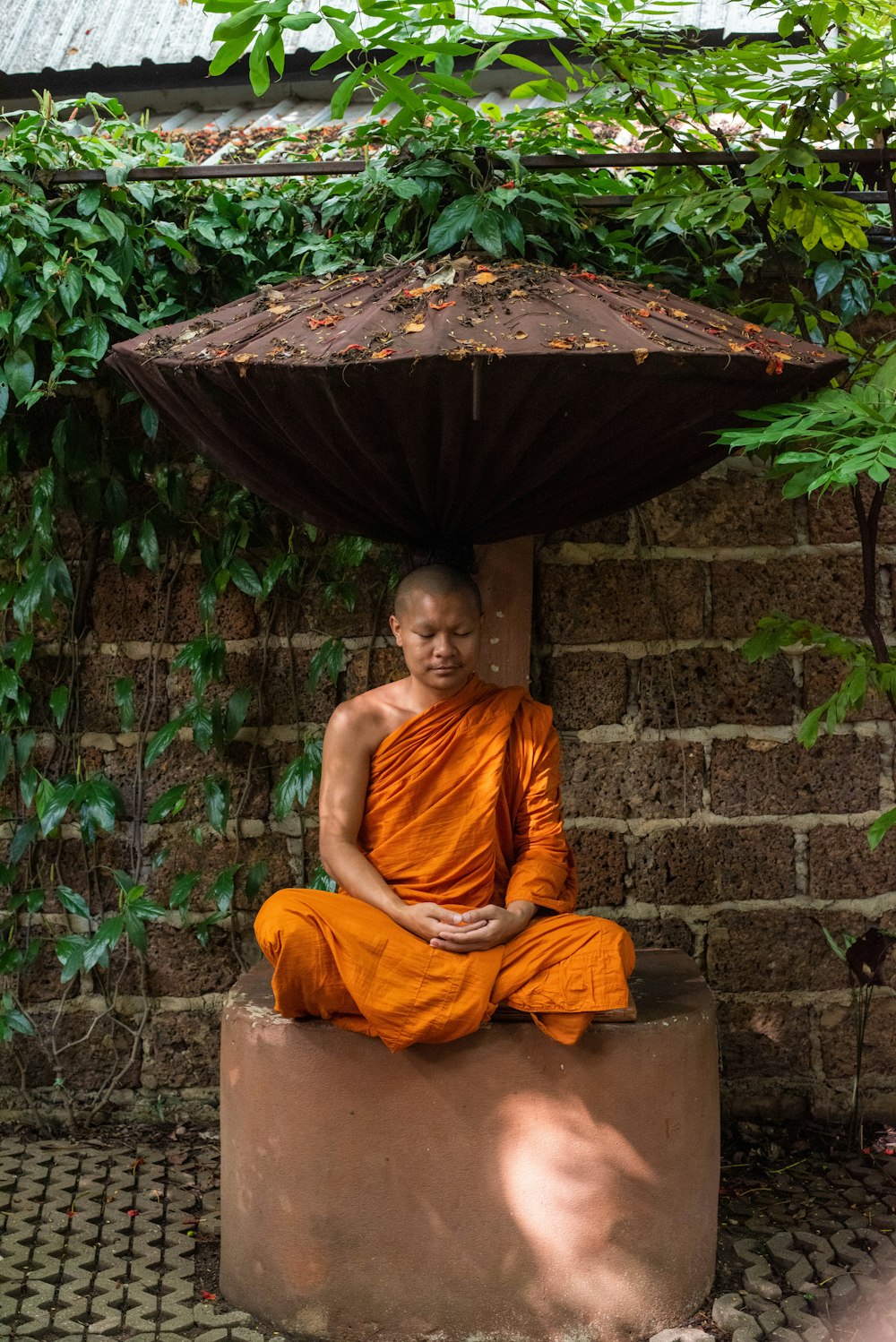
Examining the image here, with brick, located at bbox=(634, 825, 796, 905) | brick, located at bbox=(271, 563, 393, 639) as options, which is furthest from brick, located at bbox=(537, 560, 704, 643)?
brick, located at bbox=(634, 825, 796, 905)

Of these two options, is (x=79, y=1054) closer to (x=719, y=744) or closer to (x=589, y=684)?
(x=589, y=684)

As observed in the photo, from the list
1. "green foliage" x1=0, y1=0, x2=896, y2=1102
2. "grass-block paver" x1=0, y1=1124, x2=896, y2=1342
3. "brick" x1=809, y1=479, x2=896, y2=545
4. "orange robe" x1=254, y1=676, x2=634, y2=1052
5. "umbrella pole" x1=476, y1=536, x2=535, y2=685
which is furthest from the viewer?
"brick" x1=809, y1=479, x2=896, y2=545

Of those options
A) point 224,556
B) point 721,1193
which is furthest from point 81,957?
point 721,1193

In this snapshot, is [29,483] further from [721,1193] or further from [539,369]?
[721,1193]

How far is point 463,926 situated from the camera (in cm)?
258

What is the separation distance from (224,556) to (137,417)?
48 centimetres

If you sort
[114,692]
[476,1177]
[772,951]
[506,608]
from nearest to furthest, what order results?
1. [476,1177]
2. [506,608]
3. [772,951]
4. [114,692]

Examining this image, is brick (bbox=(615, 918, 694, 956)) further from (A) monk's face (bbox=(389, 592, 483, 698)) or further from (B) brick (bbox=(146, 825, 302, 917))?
(A) monk's face (bbox=(389, 592, 483, 698))

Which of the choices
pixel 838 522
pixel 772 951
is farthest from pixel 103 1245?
pixel 838 522

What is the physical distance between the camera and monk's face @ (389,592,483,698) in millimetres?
2650

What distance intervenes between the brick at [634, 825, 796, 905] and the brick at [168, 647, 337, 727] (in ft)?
3.27

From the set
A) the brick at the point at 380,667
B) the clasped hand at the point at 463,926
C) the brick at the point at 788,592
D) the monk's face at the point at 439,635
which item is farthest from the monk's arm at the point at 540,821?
the brick at the point at 788,592

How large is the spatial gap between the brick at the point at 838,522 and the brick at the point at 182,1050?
2209 mm

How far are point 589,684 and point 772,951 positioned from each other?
2.99 feet
